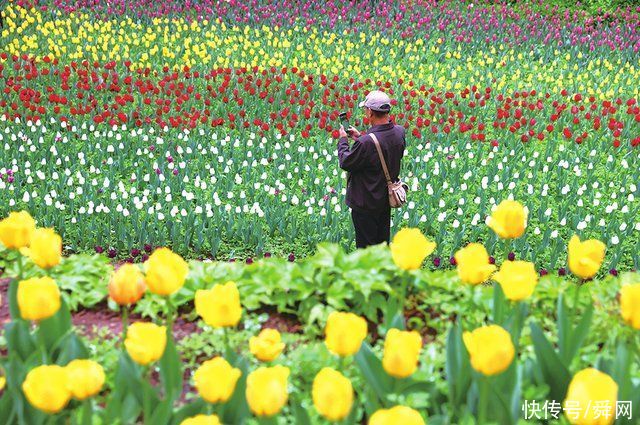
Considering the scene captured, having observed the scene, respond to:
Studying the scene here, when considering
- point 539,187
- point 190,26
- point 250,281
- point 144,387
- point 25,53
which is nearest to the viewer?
point 144,387

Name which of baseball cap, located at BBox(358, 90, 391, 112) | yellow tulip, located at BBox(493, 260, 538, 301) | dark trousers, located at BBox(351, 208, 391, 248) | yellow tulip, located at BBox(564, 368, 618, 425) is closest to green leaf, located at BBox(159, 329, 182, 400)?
yellow tulip, located at BBox(493, 260, 538, 301)

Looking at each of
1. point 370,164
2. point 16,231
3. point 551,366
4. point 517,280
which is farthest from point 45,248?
point 370,164

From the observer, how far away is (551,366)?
7.48 feet

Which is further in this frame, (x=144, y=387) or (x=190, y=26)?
(x=190, y=26)

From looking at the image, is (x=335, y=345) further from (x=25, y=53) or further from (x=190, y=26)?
(x=190, y=26)

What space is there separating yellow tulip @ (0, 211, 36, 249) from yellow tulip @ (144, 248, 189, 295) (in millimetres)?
592

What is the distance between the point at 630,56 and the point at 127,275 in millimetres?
13997

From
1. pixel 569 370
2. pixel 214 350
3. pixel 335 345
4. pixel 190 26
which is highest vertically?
pixel 190 26

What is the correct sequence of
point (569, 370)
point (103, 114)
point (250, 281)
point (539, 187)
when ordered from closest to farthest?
point (569, 370) → point (250, 281) → point (539, 187) → point (103, 114)

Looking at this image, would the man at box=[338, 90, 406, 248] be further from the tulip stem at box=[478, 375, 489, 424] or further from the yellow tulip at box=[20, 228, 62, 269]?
the tulip stem at box=[478, 375, 489, 424]

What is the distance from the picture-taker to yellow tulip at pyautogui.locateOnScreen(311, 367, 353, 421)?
5.63ft

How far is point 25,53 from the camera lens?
38.8ft

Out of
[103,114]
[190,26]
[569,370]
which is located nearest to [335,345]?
[569,370]

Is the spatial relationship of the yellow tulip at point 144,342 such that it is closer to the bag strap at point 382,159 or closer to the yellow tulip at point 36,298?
the yellow tulip at point 36,298
